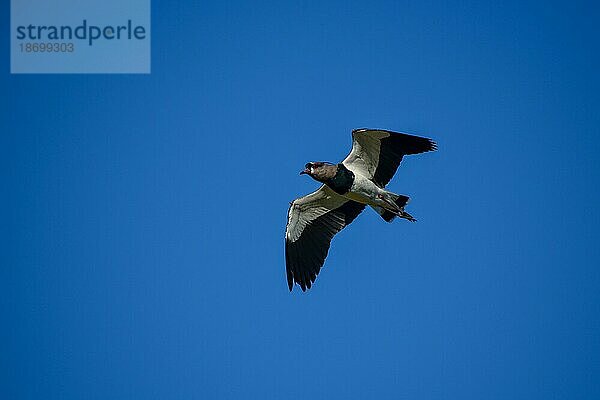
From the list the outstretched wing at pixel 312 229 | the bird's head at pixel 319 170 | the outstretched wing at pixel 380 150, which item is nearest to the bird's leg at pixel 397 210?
the outstretched wing at pixel 380 150

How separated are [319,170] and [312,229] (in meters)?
1.70

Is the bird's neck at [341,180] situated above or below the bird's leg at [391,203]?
above

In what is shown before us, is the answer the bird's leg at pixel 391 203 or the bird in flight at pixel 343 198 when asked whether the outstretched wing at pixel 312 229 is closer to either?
the bird in flight at pixel 343 198

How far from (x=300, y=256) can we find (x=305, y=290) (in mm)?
702

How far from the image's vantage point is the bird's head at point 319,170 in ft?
48.0

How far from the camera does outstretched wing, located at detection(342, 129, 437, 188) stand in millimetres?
14711

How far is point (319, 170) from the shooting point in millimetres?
14617

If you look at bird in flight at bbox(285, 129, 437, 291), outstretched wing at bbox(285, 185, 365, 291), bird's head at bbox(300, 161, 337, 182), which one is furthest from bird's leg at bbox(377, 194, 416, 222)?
outstretched wing at bbox(285, 185, 365, 291)

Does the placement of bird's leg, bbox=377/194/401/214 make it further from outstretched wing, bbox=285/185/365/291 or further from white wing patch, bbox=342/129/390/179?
outstretched wing, bbox=285/185/365/291

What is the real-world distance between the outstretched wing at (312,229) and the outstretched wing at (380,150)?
0.79 meters

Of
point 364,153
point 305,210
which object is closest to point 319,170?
point 364,153

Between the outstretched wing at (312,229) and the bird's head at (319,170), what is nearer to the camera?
the bird's head at (319,170)

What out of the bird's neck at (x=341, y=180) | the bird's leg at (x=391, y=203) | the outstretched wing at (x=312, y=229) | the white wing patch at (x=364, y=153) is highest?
the white wing patch at (x=364, y=153)

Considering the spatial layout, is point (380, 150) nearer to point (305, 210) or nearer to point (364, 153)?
point (364, 153)
